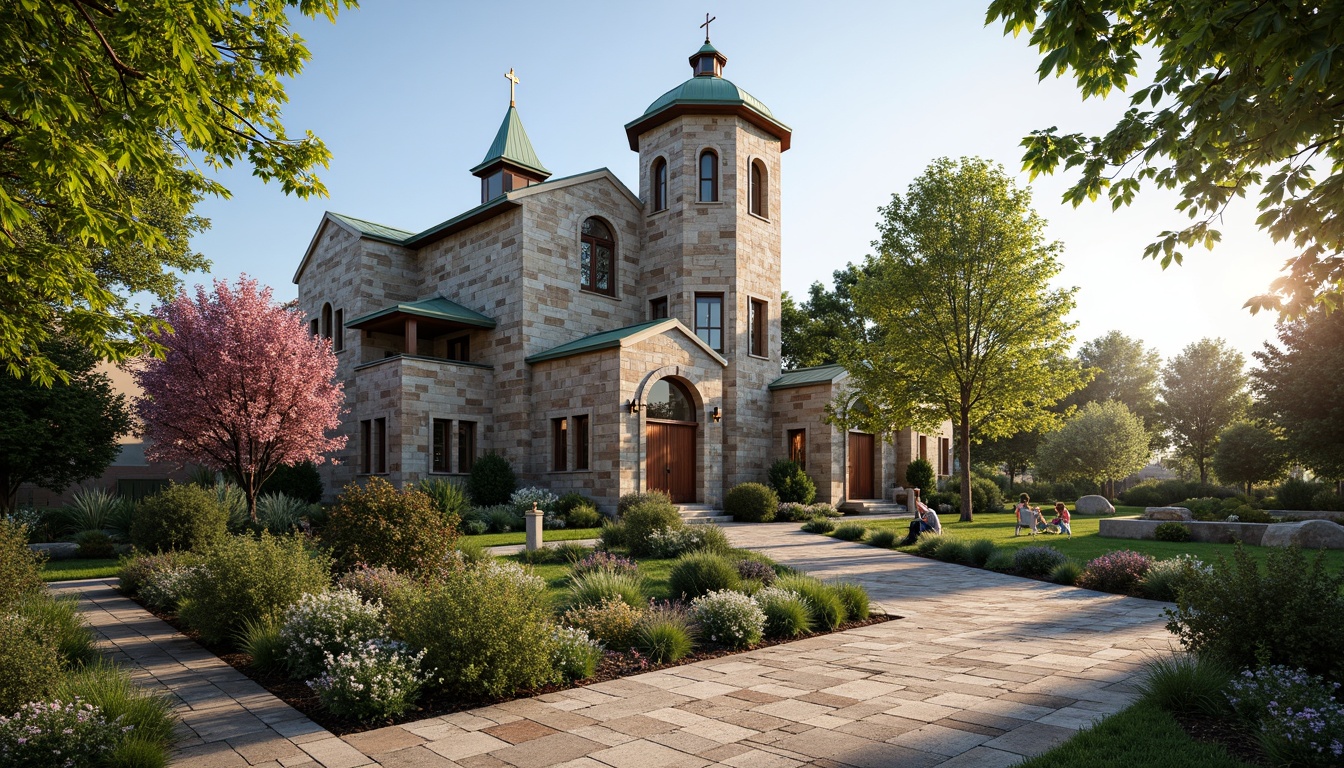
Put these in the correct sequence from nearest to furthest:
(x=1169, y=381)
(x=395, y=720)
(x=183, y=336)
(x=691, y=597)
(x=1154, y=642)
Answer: (x=395, y=720), (x=1154, y=642), (x=691, y=597), (x=183, y=336), (x=1169, y=381)

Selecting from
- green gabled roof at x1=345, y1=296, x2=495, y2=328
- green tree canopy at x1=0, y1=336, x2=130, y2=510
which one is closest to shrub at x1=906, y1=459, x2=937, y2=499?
green gabled roof at x1=345, y1=296, x2=495, y2=328

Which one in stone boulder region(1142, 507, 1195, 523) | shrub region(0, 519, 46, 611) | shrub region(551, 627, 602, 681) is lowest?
stone boulder region(1142, 507, 1195, 523)

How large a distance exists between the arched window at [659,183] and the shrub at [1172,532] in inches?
665

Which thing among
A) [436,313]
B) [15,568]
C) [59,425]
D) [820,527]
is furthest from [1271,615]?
[59,425]

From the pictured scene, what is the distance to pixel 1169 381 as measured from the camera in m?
51.7

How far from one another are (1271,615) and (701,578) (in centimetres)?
576

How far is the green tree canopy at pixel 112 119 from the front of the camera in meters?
5.95

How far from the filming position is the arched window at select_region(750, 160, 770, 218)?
26141mm

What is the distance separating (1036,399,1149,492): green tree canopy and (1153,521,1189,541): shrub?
20.0m

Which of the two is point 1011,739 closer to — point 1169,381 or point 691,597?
point 691,597

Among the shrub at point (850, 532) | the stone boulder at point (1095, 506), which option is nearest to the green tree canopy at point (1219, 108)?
the shrub at point (850, 532)

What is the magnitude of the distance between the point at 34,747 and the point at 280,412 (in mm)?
13519

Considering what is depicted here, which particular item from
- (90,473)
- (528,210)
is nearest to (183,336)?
(90,473)

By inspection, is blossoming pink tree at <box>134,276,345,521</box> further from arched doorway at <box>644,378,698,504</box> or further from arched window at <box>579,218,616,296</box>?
arched window at <box>579,218,616,296</box>
